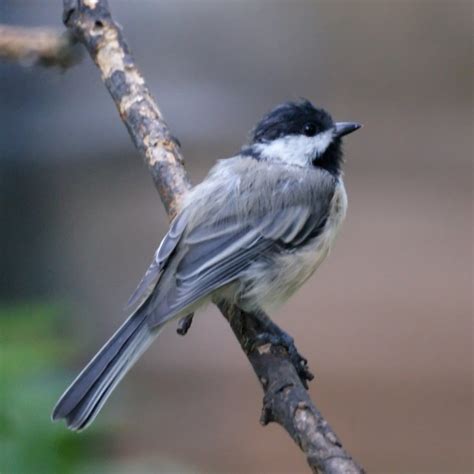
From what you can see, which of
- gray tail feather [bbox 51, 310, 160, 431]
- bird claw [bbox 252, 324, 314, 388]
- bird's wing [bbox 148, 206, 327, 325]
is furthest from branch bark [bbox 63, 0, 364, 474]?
gray tail feather [bbox 51, 310, 160, 431]

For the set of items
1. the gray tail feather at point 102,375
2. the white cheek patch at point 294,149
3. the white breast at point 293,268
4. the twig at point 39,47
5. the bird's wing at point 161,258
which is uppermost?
the twig at point 39,47

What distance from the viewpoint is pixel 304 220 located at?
2.38 metres

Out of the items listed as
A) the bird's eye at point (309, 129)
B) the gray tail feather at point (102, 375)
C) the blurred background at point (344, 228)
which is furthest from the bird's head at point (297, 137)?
the blurred background at point (344, 228)

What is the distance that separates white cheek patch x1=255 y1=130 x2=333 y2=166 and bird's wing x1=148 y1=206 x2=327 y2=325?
182 mm

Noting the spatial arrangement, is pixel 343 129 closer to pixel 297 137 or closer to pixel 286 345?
pixel 297 137

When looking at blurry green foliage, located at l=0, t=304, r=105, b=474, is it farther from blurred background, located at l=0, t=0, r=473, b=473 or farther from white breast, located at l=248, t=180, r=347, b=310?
A: blurred background, located at l=0, t=0, r=473, b=473

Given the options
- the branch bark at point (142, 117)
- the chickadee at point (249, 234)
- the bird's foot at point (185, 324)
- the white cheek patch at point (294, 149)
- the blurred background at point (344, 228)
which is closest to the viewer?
the chickadee at point (249, 234)

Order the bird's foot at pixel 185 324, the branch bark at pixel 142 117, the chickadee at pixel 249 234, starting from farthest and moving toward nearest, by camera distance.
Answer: the bird's foot at pixel 185 324, the branch bark at pixel 142 117, the chickadee at pixel 249 234

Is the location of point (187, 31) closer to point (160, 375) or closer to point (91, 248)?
point (91, 248)

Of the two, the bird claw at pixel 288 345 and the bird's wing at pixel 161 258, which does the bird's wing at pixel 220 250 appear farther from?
the bird claw at pixel 288 345

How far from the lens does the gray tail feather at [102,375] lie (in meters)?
1.97

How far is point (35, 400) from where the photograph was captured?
211 centimetres

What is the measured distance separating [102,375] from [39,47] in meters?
0.87

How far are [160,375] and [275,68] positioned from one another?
1.42 metres
